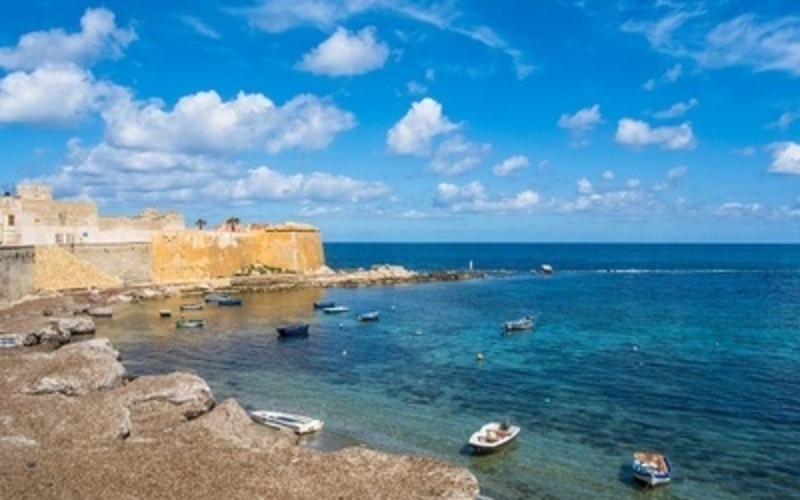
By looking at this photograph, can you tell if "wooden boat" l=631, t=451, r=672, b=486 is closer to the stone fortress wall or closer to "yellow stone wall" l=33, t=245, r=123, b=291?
the stone fortress wall

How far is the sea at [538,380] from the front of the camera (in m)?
26.7

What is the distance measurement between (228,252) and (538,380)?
69454 millimetres

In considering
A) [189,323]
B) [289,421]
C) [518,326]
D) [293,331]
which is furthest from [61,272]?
[289,421]

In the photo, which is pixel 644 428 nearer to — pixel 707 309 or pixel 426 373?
pixel 426 373

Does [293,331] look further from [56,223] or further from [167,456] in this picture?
[56,223]

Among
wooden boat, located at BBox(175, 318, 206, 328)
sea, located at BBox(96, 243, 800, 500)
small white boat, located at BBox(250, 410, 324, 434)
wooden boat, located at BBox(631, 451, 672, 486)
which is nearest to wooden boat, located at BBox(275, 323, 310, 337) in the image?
sea, located at BBox(96, 243, 800, 500)

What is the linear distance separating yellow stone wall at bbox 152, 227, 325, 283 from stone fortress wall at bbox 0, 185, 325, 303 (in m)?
0.13

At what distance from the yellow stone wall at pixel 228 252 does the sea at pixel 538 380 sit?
44.8ft

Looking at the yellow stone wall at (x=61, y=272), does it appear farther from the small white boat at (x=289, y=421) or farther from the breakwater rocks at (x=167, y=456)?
the small white boat at (x=289, y=421)

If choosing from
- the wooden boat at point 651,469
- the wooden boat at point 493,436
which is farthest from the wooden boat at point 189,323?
the wooden boat at point 651,469

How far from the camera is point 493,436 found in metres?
28.1

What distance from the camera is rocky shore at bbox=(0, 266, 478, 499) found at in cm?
1919

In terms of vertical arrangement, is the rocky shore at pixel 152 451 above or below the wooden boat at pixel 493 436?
above

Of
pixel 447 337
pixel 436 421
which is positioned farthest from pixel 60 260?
pixel 436 421
